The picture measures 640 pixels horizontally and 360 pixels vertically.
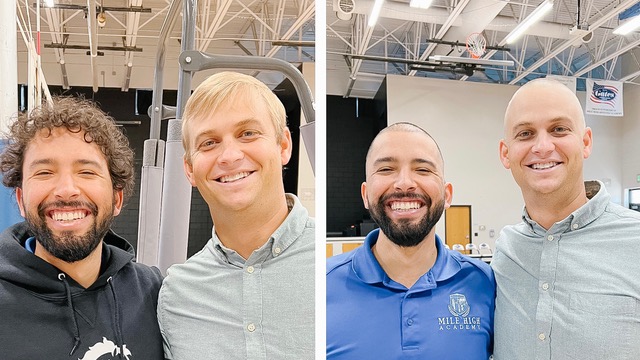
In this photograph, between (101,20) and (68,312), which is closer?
(68,312)

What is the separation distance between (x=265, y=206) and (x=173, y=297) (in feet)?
1.03

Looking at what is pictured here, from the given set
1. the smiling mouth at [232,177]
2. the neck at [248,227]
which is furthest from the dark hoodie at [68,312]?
the smiling mouth at [232,177]

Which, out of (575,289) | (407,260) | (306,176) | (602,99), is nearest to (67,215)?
(306,176)

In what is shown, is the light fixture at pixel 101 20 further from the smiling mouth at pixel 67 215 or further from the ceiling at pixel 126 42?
the smiling mouth at pixel 67 215

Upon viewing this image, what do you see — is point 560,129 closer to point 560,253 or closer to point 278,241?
point 560,253

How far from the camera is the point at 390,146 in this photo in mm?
1159

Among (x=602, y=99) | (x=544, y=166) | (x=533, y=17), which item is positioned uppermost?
(x=533, y=17)

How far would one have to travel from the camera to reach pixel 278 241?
1.25 m

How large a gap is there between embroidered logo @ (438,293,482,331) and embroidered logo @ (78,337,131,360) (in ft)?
2.34

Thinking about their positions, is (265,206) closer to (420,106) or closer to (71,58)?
(71,58)

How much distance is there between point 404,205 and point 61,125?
824 millimetres

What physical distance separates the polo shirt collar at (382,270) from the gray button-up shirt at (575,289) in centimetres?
12

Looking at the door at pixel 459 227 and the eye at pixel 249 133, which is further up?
the eye at pixel 249 133

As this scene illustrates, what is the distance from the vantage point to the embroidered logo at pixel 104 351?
115cm
